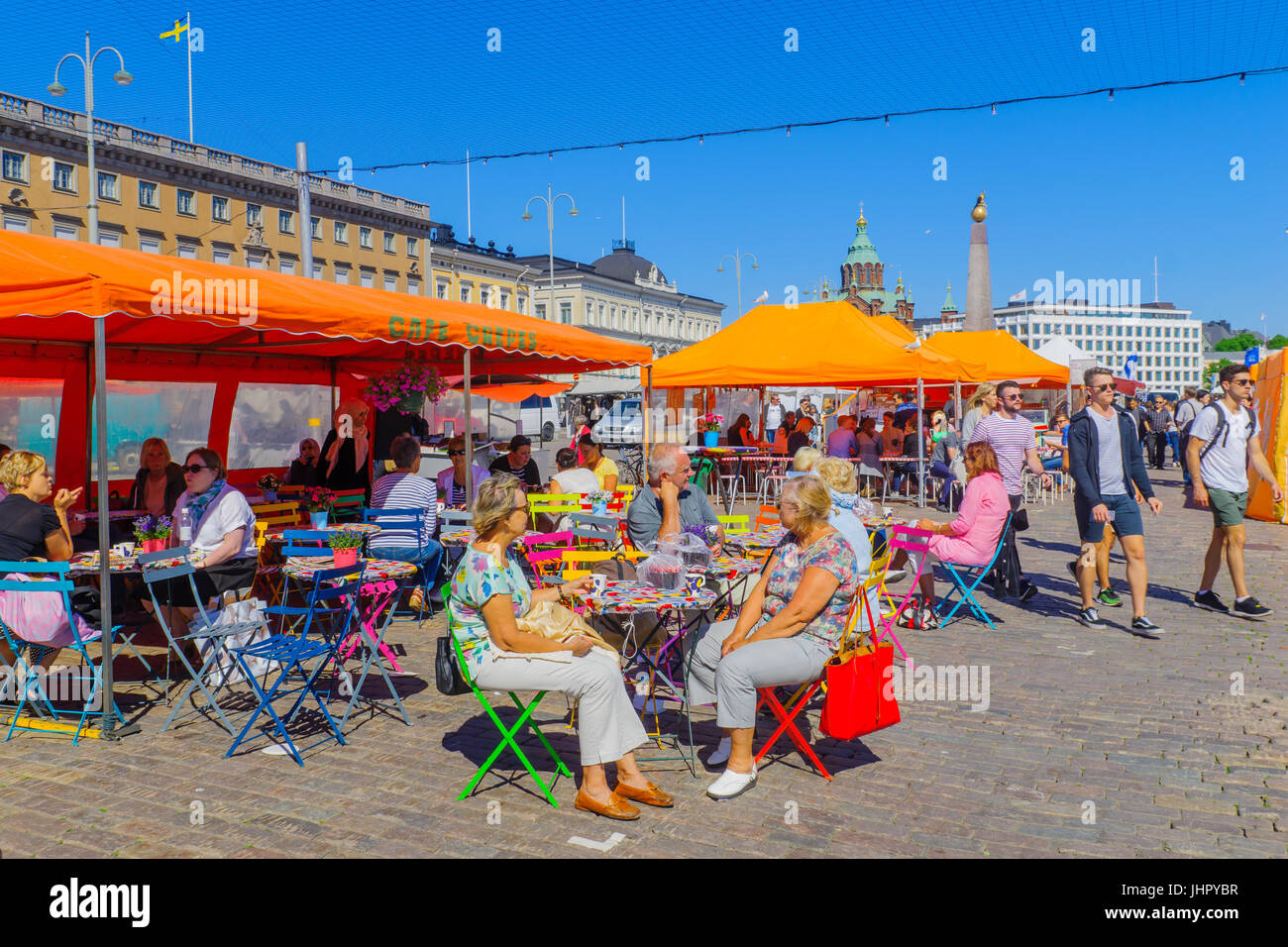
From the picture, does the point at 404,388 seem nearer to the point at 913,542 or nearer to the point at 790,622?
the point at 913,542

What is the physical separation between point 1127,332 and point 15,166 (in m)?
159

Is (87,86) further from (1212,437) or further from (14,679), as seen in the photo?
(1212,437)

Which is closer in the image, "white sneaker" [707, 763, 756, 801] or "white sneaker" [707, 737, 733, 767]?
"white sneaker" [707, 763, 756, 801]

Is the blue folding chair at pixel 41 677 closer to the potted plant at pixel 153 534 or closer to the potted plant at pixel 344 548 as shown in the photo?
the potted plant at pixel 153 534

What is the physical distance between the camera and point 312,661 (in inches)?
254

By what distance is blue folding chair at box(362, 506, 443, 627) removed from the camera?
7.58 metres

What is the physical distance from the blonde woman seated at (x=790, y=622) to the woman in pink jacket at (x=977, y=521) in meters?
3.19

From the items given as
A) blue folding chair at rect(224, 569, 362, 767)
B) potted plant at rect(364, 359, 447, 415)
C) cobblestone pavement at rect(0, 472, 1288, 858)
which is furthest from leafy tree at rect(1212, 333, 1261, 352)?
blue folding chair at rect(224, 569, 362, 767)

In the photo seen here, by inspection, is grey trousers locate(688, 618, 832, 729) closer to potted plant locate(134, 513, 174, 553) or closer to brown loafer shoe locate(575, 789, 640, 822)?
brown loafer shoe locate(575, 789, 640, 822)

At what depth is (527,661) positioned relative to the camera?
13.6ft

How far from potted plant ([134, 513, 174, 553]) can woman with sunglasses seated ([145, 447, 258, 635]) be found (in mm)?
162

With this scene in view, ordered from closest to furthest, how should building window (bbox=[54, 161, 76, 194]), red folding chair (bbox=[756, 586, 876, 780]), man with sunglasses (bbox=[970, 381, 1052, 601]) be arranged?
red folding chair (bbox=[756, 586, 876, 780]) < man with sunglasses (bbox=[970, 381, 1052, 601]) < building window (bbox=[54, 161, 76, 194])

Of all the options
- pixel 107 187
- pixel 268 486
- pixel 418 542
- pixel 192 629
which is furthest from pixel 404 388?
pixel 107 187

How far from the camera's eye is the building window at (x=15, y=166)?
3947 cm
